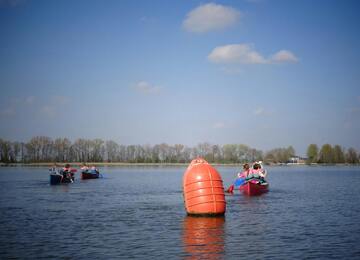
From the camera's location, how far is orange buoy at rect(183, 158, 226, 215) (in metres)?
22.7

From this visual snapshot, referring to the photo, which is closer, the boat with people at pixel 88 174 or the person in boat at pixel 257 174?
the person in boat at pixel 257 174

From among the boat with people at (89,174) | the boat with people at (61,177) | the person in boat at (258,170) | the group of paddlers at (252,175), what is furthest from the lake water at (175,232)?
the boat with people at (89,174)

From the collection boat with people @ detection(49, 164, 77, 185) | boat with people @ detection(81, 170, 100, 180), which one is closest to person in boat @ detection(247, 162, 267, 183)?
boat with people @ detection(49, 164, 77, 185)

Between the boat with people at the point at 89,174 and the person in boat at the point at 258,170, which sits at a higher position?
the person in boat at the point at 258,170

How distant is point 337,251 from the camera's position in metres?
16.0

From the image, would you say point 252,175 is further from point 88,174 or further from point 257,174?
point 88,174

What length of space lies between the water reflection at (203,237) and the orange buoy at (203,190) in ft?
1.55

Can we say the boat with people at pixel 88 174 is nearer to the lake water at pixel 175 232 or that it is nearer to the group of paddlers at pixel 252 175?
the group of paddlers at pixel 252 175

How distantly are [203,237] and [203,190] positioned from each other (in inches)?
179

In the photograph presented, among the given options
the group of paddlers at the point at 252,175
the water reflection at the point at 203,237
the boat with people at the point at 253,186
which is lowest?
the water reflection at the point at 203,237

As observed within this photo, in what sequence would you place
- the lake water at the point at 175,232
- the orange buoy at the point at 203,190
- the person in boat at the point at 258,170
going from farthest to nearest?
the person in boat at the point at 258,170 → the orange buoy at the point at 203,190 → the lake water at the point at 175,232

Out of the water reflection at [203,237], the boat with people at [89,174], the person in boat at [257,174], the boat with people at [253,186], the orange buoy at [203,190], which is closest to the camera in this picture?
the water reflection at [203,237]

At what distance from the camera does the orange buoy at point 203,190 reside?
2266cm

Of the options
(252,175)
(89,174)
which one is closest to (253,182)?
(252,175)
